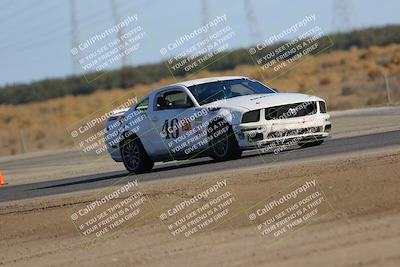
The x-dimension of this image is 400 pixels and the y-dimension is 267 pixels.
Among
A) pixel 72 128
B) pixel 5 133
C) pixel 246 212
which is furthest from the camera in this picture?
pixel 5 133

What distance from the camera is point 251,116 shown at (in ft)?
59.5

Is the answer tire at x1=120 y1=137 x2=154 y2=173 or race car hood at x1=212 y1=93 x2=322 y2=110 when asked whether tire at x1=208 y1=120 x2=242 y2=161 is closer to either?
race car hood at x1=212 y1=93 x2=322 y2=110

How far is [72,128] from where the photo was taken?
54.0 meters

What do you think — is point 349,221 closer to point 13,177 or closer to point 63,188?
point 63,188

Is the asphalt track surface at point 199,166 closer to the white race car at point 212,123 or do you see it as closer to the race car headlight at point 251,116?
the white race car at point 212,123

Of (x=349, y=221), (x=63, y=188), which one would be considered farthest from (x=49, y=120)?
(x=349, y=221)

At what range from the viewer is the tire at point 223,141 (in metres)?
18.2

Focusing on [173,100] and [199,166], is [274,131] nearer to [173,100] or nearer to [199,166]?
[199,166]

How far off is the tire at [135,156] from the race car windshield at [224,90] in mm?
1449

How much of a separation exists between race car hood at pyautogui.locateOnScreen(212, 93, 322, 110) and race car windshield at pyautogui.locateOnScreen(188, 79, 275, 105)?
1.17ft

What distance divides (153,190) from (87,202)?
0.94m

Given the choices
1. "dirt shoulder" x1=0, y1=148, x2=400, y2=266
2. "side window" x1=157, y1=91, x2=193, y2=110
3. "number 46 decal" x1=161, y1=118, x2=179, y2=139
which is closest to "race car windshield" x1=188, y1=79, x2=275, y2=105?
"side window" x1=157, y1=91, x2=193, y2=110

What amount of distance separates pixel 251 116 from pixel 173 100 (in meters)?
2.21

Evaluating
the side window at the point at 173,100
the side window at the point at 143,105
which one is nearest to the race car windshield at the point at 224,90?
the side window at the point at 173,100
